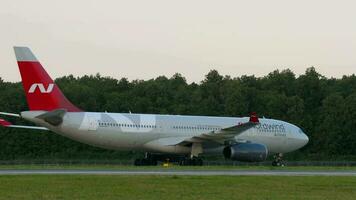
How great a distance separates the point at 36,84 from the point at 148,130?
303 inches

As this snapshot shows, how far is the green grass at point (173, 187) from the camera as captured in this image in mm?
26188

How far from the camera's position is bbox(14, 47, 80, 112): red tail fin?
52781 millimetres

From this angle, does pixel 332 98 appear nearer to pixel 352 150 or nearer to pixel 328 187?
pixel 352 150

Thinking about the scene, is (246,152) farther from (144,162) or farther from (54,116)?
(54,116)

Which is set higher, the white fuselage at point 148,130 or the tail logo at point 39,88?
the tail logo at point 39,88

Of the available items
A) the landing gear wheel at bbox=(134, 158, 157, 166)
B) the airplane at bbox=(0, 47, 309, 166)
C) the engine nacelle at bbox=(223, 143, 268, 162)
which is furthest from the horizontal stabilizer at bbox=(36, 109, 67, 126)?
the engine nacelle at bbox=(223, 143, 268, 162)

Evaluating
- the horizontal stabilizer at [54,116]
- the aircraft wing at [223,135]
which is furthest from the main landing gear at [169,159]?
the horizontal stabilizer at [54,116]

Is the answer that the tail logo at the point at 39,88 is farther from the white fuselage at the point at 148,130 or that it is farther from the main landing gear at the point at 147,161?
the main landing gear at the point at 147,161

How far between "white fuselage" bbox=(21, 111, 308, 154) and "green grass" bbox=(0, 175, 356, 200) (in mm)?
18686

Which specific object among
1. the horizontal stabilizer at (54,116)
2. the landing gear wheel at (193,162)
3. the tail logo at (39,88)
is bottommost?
the landing gear wheel at (193,162)

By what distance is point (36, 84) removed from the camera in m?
53.2

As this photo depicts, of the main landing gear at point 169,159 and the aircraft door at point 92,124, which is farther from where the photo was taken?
the main landing gear at point 169,159

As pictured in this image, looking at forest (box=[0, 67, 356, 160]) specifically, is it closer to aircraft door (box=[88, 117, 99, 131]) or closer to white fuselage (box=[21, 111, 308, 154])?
white fuselage (box=[21, 111, 308, 154])

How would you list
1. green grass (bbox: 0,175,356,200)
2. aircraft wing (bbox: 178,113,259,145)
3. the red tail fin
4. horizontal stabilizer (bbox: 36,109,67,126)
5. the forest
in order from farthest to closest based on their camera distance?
the forest → aircraft wing (bbox: 178,113,259,145) → the red tail fin → horizontal stabilizer (bbox: 36,109,67,126) → green grass (bbox: 0,175,356,200)
